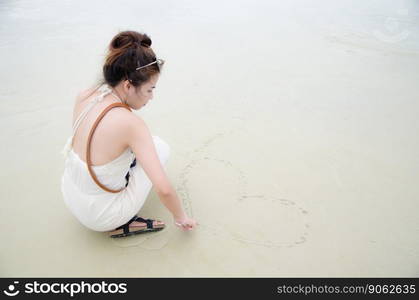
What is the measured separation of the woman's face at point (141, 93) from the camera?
4.11 ft

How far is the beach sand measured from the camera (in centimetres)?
145

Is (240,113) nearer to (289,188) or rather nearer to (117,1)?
(289,188)

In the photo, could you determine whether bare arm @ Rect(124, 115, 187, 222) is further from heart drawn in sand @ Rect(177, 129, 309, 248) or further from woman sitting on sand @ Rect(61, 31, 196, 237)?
heart drawn in sand @ Rect(177, 129, 309, 248)

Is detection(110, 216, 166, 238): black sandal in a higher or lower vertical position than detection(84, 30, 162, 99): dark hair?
lower

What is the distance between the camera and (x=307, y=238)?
5.04ft

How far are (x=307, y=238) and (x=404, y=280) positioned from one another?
0.42 m

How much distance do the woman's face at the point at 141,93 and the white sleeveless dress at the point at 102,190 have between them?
0.28 ft

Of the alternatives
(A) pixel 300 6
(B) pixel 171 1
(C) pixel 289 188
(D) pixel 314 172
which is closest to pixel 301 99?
(D) pixel 314 172

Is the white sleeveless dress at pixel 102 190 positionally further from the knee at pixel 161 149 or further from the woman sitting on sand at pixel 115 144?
the knee at pixel 161 149

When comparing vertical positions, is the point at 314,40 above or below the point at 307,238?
above

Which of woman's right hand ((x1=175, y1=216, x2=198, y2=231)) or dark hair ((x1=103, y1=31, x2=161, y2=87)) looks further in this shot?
woman's right hand ((x1=175, y1=216, x2=198, y2=231))

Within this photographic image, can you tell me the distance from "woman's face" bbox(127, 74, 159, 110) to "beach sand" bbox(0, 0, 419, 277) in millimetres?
611

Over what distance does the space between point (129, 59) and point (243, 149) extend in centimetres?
110

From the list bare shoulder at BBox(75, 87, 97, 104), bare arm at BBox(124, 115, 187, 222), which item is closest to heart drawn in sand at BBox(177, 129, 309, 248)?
bare arm at BBox(124, 115, 187, 222)
